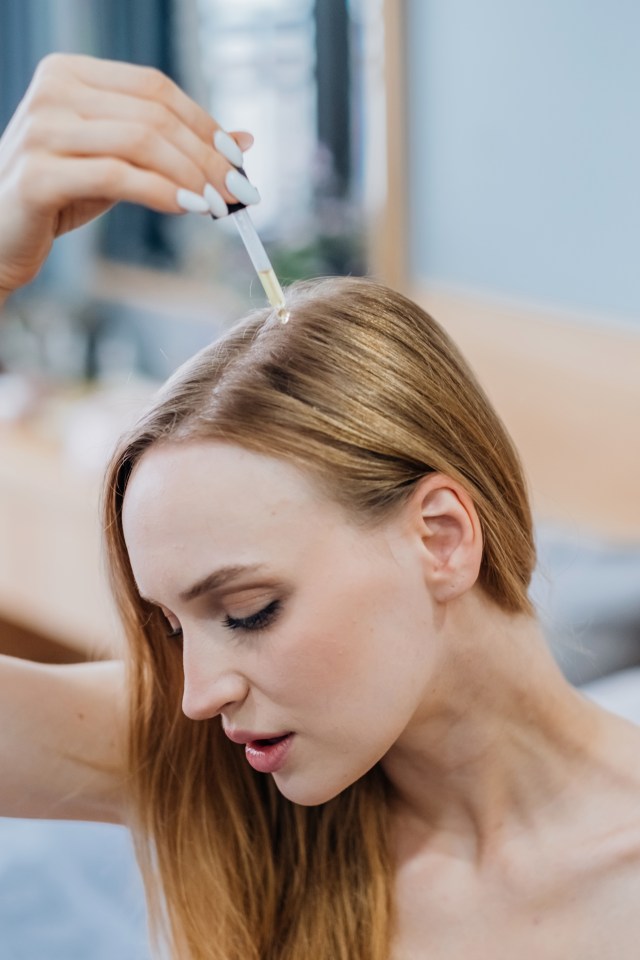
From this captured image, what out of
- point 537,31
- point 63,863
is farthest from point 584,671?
point 537,31

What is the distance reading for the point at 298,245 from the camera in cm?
330

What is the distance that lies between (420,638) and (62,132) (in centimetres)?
50

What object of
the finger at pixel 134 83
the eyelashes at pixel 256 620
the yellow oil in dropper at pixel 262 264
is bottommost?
the eyelashes at pixel 256 620

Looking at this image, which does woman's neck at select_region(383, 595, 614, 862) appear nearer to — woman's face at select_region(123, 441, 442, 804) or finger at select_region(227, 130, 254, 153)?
woman's face at select_region(123, 441, 442, 804)

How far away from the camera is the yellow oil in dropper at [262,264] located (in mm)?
985

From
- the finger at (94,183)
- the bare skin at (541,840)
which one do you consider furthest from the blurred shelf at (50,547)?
the finger at (94,183)

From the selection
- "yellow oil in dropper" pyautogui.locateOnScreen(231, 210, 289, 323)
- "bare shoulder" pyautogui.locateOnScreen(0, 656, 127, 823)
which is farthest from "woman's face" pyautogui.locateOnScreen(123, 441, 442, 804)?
"bare shoulder" pyautogui.locateOnScreen(0, 656, 127, 823)

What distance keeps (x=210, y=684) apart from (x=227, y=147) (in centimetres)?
43

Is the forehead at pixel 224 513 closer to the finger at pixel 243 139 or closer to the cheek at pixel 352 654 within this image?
the cheek at pixel 352 654

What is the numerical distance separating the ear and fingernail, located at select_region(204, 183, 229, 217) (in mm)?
268

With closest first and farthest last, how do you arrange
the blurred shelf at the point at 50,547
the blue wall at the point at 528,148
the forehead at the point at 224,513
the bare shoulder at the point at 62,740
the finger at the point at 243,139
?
1. the forehead at the point at 224,513
2. the finger at the point at 243,139
3. the bare shoulder at the point at 62,740
4. the blue wall at the point at 528,148
5. the blurred shelf at the point at 50,547

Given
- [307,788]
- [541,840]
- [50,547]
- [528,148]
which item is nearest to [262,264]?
[307,788]

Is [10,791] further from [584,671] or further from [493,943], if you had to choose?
[584,671]

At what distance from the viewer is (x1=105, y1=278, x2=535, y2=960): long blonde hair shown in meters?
0.95
